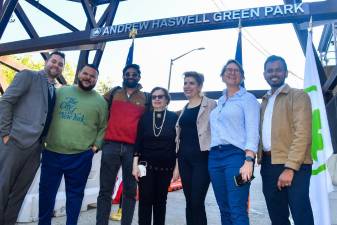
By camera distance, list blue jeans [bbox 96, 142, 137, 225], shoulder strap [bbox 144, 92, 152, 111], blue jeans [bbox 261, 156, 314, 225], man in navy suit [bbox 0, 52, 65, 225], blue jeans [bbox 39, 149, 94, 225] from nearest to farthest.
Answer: blue jeans [bbox 261, 156, 314, 225]
man in navy suit [bbox 0, 52, 65, 225]
blue jeans [bbox 39, 149, 94, 225]
blue jeans [bbox 96, 142, 137, 225]
shoulder strap [bbox 144, 92, 152, 111]

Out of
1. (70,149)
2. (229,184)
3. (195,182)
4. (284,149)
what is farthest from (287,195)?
(70,149)

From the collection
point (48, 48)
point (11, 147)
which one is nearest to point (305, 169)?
point (11, 147)

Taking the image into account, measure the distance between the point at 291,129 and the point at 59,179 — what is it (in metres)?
2.26

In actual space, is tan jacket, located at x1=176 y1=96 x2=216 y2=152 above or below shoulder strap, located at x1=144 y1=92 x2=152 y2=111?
below

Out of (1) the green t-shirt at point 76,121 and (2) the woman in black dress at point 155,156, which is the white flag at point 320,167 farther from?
(1) the green t-shirt at point 76,121

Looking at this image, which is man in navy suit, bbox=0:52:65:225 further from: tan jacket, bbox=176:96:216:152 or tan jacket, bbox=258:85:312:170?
tan jacket, bbox=258:85:312:170

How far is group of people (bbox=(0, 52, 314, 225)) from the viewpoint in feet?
8.29

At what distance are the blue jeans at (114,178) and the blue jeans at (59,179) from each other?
0.68 ft

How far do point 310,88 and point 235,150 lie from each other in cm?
162

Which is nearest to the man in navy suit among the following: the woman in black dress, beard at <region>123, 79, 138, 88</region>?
beard at <region>123, 79, 138, 88</region>

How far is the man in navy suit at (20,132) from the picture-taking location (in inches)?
109

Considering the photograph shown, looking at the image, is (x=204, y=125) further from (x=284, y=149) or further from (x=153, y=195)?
(x=153, y=195)

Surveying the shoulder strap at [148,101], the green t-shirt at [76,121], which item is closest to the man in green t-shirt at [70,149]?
the green t-shirt at [76,121]

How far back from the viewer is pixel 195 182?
2.83 m
